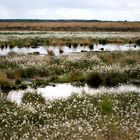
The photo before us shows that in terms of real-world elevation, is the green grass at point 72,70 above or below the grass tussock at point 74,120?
below

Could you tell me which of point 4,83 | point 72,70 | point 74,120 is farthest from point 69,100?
point 72,70

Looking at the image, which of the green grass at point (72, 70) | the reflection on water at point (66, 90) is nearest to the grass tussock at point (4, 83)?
the green grass at point (72, 70)

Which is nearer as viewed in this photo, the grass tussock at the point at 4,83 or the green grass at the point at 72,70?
the grass tussock at the point at 4,83

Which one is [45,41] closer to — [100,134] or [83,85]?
[83,85]

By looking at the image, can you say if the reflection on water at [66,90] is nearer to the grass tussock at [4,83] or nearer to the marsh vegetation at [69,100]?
the marsh vegetation at [69,100]

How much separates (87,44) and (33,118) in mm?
46089

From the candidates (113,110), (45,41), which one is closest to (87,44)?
(45,41)

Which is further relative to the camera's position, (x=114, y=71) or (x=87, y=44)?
(x=87, y=44)

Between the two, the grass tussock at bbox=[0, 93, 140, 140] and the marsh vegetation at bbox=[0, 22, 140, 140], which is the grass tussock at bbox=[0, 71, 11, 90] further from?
the grass tussock at bbox=[0, 93, 140, 140]

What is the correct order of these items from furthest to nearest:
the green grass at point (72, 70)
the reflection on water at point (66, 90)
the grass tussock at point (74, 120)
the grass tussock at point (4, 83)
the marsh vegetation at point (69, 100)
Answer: the green grass at point (72, 70) → the grass tussock at point (4, 83) → the reflection on water at point (66, 90) → the marsh vegetation at point (69, 100) → the grass tussock at point (74, 120)

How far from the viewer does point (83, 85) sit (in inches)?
954

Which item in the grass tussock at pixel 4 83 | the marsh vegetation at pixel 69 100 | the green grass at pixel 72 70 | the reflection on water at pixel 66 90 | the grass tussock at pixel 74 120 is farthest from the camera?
the green grass at pixel 72 70

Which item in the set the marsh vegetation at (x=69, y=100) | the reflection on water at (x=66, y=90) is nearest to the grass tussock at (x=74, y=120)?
the marsh vegetation at (x=69, y=100)

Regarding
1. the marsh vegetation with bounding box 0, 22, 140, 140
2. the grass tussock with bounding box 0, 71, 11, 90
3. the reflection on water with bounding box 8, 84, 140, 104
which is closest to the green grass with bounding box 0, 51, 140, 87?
the marsh vegetation with bounding box 0, 22, 140, 140
